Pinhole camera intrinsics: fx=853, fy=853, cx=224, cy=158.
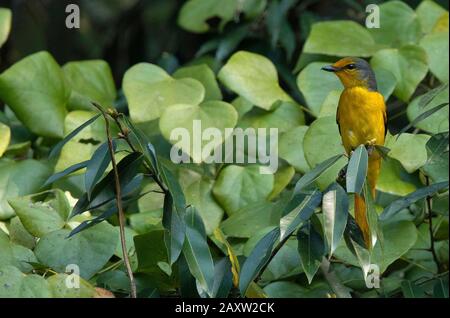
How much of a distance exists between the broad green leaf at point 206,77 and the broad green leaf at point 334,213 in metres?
1.04

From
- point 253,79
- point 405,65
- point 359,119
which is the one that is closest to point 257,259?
point 359,119

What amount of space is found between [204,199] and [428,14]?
1.11 meters

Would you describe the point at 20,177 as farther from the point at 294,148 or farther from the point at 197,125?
the point at 294,148

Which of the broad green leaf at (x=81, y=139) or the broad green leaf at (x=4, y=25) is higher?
the broad green leaf at (x=4, y=25)

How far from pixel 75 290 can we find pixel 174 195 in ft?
→ 0.78

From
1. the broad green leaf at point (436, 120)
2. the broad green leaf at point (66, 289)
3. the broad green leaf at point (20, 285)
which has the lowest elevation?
the broad green leaf at point (436, 120)

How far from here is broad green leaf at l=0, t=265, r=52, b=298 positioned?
1.43 metres

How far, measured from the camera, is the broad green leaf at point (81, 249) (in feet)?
5.85

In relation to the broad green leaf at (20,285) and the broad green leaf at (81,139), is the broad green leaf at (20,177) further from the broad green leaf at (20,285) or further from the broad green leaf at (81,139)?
the broad green leaf at (20,285)

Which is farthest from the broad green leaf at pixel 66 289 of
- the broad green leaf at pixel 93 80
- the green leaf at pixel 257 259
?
the broad green leaf at pixel 93 80

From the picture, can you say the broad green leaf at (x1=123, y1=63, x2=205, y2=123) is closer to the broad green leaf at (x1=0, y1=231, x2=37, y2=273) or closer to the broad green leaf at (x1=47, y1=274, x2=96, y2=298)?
the broad green leaf at (x1=0, y1=231, x2=37, y2=273)

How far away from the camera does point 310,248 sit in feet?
5.32

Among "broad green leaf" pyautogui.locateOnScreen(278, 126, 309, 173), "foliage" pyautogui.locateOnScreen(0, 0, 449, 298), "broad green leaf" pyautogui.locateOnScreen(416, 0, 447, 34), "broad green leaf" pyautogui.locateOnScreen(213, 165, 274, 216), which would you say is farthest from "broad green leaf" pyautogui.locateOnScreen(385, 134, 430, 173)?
"broad green leaf" pyautogui.locateOnScreen(416, 0, 447, 34)

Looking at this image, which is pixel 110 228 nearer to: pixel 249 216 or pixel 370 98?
pixel 249 216
